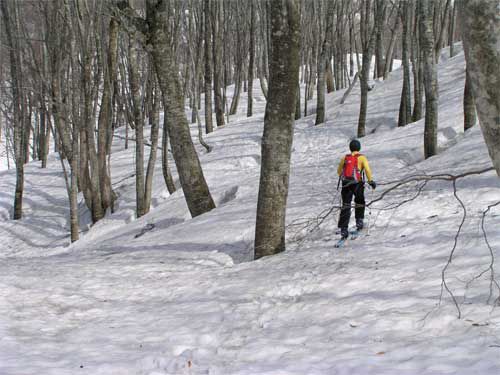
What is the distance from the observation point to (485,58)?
2586mm

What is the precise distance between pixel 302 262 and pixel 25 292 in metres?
3.59

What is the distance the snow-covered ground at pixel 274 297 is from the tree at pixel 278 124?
47 cm

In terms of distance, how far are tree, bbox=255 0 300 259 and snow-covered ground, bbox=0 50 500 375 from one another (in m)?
0.47

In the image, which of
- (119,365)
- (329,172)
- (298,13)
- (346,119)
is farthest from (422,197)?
(346,119)

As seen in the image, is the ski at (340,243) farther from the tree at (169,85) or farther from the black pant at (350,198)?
the tree at (169,85)

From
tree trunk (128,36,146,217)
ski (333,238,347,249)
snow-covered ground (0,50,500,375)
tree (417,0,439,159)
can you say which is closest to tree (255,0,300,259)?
snow-covered ground (0,50,500,375)

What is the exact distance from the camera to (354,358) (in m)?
3.52

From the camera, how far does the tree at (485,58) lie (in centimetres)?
255

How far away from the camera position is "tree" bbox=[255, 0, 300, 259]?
6289 millimetres

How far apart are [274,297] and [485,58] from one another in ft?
11.2

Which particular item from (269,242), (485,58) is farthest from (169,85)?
(485,58)

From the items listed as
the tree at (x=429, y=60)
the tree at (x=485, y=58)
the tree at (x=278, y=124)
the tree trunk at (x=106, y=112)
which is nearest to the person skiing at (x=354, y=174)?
the tree at (x=278, y=124)

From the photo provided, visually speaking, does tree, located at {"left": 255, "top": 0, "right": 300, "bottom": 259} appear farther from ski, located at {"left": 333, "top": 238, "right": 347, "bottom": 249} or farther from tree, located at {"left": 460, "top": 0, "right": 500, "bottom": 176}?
tree, located at {"left": 460, "top": 0, "right": 500, "bottom": 176}

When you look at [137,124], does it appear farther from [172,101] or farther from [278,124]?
[278,124]
